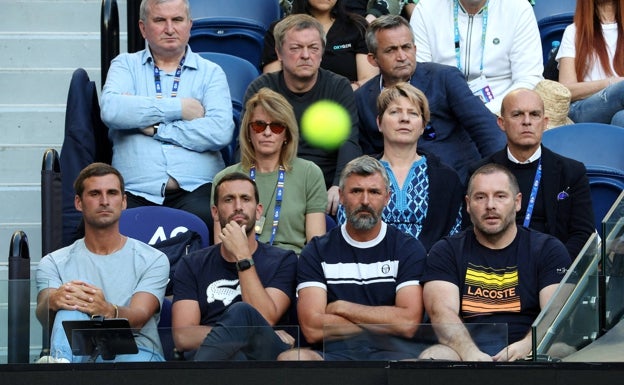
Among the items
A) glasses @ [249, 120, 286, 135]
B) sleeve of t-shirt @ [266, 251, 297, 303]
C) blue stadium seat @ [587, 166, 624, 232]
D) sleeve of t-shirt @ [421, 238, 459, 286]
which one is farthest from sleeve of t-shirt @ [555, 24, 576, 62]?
sleeve of t-shirt @ [266, 251, 297, 303]

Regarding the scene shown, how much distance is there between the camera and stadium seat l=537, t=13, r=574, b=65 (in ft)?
35.2

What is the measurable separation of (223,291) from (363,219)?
74 cm

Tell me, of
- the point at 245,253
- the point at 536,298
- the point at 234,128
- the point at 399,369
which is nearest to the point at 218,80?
the point at 234,128

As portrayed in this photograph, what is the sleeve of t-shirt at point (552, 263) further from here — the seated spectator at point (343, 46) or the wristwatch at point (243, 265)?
the seated spectator at point (343, 46)

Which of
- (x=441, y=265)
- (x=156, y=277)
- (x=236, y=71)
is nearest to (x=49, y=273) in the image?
(x=156, y=277)

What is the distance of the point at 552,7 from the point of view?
35.6 ft

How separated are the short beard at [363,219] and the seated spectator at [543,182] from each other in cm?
90

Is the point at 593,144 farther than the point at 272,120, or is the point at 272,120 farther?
the point at 593,144

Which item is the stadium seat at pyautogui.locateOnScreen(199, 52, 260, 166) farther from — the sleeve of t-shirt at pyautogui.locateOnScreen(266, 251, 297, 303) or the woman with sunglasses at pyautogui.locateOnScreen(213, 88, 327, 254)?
the sleeve of t-shirt at pyautogui.locateOnScreen(266, 251, 297, 303)

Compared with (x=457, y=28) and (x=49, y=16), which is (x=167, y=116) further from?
(x=49, y=16)

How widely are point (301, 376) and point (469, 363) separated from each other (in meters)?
0.67

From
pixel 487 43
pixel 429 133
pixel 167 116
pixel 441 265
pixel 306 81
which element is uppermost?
pixel 487 43

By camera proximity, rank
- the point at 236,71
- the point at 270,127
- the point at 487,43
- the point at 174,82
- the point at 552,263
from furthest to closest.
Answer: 1. the point at 236,71
2. the point at 487,43
3. the point at 174,82
4. the point at 270,127
5. the point at 552,263

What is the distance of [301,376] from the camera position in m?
6.35
